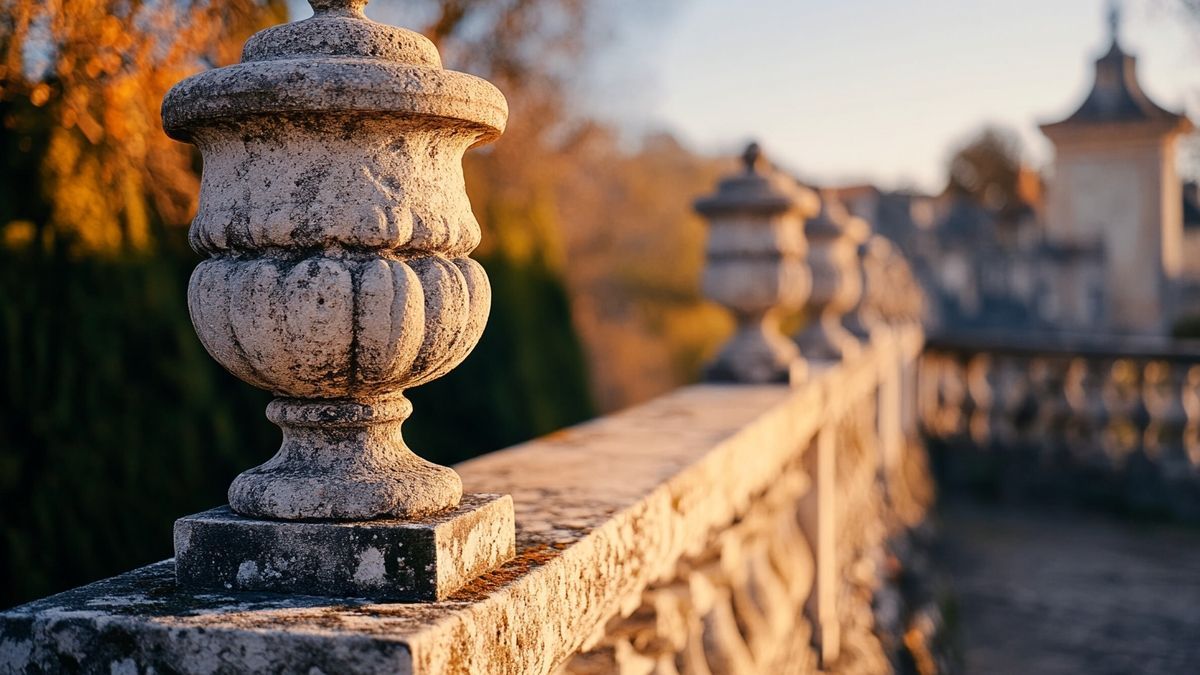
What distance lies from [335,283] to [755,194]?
3399 millimetres

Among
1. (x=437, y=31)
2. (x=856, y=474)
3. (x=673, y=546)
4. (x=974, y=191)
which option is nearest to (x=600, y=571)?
(x=673, y=546)

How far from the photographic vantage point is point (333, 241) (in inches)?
59.5

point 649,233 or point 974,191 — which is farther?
point 974,191

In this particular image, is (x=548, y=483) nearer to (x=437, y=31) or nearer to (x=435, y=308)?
(x=435, y=308)

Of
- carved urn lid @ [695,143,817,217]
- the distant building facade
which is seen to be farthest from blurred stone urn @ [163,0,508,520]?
the distant building facade

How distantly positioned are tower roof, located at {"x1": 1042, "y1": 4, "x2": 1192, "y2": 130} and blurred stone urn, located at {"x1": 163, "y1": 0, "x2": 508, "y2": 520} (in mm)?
28889

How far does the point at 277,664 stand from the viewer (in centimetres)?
134

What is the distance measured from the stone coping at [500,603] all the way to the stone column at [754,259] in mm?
1720

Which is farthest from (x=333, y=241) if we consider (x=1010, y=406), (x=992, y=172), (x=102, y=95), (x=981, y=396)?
(x=992, y=172)

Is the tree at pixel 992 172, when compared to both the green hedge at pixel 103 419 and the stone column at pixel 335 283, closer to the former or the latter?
the green hedge at pixel 103 419

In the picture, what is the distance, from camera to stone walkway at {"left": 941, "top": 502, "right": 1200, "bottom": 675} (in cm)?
590

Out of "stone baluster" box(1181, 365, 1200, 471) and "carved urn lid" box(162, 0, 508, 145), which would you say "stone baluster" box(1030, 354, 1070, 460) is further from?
"carved urn lid" box(162, 0, 508, 145)

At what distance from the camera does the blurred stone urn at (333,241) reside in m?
1.49

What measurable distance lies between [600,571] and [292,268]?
787 millimetres
